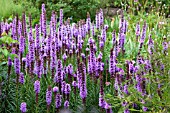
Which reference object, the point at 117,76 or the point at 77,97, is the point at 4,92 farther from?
the point at 117,76

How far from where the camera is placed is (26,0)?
9648 mm

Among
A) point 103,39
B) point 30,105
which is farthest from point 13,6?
point 30,105

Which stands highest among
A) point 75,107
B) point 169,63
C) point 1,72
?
point 169,63

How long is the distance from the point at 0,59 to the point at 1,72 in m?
0.26

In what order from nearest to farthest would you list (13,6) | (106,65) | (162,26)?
(106,65) < (162,26) < (13,6)

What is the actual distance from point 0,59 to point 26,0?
19.1 feet

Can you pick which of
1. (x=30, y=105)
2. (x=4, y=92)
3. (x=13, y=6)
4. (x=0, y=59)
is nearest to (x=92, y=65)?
(x=30, y=105)

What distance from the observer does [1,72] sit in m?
3.84

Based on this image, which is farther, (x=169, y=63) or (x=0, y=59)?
(x=0, y=59)

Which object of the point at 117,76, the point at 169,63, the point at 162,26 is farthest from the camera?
the point at 162,26

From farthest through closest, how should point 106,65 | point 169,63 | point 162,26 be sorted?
1. point 162,26
2. point 106,65
3. point 169,63

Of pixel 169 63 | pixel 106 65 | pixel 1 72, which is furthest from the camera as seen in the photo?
pixel 106 65

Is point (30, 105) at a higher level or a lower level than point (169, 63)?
lower

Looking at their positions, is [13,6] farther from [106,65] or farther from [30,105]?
[30,105]
